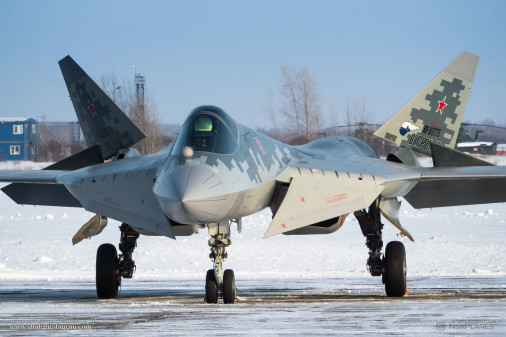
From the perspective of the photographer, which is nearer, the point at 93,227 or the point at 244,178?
the point at 244,178

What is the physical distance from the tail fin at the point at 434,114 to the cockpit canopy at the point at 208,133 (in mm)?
4538

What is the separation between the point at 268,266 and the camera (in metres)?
24.0

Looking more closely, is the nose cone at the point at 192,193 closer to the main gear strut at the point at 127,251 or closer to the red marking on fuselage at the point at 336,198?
the red marking on fuselage at the point at 336,198

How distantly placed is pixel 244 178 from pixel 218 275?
5.10 ft

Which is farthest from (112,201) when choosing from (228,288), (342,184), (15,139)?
(15,139)

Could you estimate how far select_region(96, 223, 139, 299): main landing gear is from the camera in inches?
593

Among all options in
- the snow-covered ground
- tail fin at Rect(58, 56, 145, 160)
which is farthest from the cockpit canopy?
tail fin at Rect(58, 56, 145, 160)

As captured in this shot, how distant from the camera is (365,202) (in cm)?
1345

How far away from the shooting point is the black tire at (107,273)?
49.4ft

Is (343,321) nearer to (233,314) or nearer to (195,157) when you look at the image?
(233,314)

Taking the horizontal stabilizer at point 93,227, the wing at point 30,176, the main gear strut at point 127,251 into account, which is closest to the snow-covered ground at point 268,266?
the main gear strut at point 127,251

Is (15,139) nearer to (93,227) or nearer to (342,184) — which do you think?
(93,227)

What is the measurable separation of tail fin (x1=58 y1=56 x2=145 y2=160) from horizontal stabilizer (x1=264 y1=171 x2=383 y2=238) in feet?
12.7

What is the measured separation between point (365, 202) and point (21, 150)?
69.3 meters
